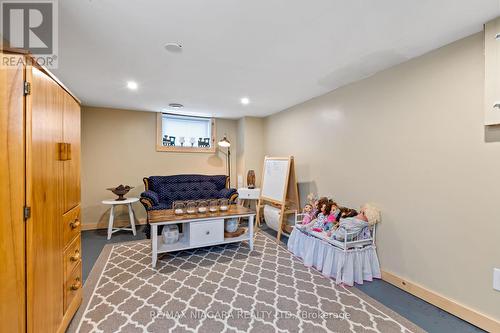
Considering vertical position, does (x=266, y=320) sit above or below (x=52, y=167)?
below

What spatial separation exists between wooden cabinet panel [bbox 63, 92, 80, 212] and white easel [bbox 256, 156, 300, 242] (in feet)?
8.59

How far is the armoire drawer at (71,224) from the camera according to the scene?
64.7 inches

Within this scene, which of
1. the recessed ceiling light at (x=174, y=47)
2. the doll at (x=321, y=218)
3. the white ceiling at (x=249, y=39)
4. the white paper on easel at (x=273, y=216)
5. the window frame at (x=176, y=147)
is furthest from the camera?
the window frame at (x=176, y=147)

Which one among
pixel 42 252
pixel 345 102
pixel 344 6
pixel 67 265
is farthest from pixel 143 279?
pixel 345 102

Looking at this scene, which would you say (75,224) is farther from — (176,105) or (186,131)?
(186,131)

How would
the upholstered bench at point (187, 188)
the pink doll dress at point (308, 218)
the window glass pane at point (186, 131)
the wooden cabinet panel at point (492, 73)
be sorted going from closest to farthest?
the wooden cabinet panel at point (492, 73) < the pink doll dress at point (308, 218) < the upholstered bench at point (187, 188) < the window glass pane at point (186, 131)

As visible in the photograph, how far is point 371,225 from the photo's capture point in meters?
2.55

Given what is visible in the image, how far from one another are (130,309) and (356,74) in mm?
3265

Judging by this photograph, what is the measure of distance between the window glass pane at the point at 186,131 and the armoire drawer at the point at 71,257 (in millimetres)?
3033

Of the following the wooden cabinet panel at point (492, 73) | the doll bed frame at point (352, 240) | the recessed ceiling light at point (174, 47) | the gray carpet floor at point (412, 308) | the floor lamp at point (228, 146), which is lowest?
the gray carpet floor at point (412, 308)

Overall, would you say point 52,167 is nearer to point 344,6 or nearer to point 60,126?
point 60,126

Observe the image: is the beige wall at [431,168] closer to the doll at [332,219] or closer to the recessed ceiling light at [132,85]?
the doll at [332,219]

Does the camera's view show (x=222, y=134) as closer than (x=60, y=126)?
No

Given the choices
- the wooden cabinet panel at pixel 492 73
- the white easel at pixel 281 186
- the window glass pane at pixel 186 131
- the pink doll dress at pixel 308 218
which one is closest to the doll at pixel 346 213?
the pink doll dress at pixel 308 218
